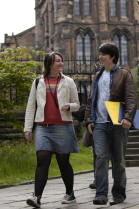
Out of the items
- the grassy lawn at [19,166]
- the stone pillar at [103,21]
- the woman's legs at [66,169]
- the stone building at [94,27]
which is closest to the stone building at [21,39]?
the stone building at [94,27]

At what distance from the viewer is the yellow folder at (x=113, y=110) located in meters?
3.95

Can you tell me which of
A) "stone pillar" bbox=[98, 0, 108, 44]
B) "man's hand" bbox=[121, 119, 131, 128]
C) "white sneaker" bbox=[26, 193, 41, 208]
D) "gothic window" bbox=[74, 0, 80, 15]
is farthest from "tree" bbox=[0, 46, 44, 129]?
"gothic window" bbox=[74, 0, 80, 15]

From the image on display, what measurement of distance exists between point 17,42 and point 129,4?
49.6 feet

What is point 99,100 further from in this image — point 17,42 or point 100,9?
point 17,42

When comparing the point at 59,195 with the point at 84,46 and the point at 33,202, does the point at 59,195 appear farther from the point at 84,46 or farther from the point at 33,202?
the point at 84,46

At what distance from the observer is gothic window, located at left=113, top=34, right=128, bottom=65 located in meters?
35.6

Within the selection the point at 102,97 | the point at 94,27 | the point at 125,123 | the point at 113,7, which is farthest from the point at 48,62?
the point at 113,7

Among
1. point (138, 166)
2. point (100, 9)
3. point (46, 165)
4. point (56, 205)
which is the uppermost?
point (100, 9)

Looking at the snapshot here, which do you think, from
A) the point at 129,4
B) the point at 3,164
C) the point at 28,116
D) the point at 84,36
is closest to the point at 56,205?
the point at 28,116

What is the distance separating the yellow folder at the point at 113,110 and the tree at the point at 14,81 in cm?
595

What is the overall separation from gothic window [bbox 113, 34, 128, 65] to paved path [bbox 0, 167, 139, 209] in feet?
96.6

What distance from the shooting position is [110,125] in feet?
13.7

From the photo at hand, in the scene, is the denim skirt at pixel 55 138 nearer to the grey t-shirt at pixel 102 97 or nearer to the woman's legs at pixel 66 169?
the woman's legs at pixel 66 169

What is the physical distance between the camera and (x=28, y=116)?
14.3 feet
